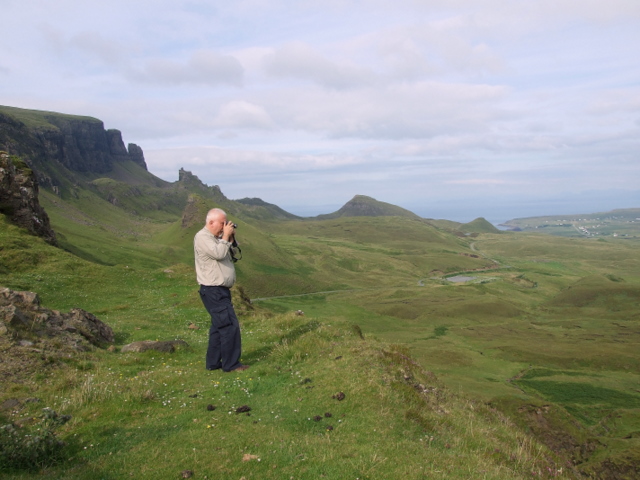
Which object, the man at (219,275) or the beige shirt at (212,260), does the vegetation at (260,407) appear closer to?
the man at (219,275)

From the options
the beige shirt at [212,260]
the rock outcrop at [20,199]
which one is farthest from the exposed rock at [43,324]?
the rock outcrop at [20,199]

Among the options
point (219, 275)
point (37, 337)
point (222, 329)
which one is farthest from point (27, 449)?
point (37, 337)

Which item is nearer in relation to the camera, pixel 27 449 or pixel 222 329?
pixel 27 449

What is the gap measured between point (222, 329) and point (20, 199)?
45.3 m

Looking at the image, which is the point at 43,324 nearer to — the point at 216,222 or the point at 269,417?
the point at 216,222

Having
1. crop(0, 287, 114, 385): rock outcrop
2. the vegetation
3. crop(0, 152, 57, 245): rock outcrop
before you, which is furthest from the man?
crop(0, 152, 57, 245): rock outcrop

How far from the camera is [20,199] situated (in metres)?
46.3

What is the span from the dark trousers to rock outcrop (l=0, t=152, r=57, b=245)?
4211cm

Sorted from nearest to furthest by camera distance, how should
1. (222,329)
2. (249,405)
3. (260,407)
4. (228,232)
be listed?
(260,407) → (249,405) → (228,232) → (222,329)

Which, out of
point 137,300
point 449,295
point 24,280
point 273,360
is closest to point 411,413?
point 273,360

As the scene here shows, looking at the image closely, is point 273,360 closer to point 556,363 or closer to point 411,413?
point 411,413

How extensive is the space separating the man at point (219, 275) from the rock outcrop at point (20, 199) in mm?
42319

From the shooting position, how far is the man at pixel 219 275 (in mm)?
13719

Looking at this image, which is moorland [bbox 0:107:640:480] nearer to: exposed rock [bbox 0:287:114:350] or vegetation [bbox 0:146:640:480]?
vegetation [bbox 0:146:640:480]
